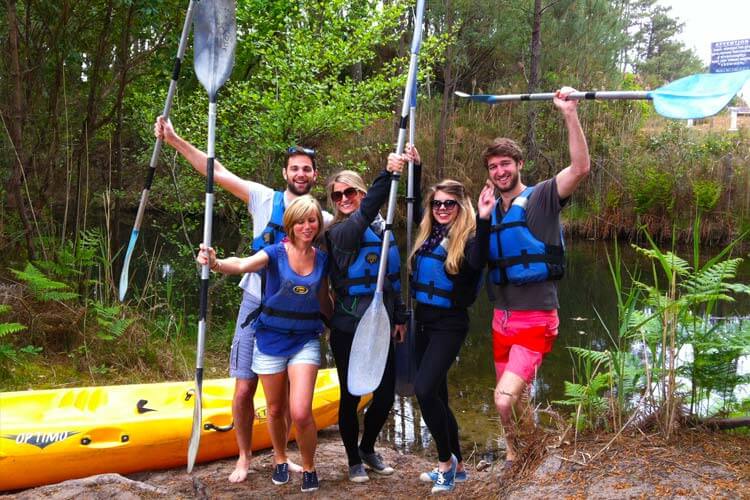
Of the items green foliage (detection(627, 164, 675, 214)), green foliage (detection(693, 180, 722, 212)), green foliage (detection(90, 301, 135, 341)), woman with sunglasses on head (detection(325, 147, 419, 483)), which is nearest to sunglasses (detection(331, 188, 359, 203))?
woman with sunglasses on head (detection(325, 147, 419, 483))

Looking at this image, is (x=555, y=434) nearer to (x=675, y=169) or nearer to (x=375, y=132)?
(x=675, y=169)

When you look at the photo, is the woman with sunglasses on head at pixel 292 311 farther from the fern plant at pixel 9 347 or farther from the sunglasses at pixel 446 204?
the fern plant at pixel 9 347

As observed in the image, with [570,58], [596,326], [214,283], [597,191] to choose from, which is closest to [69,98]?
[214,283]

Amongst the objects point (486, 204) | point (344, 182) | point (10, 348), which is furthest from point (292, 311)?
point (10, 348)

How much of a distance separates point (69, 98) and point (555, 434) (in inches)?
213

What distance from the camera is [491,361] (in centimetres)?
696

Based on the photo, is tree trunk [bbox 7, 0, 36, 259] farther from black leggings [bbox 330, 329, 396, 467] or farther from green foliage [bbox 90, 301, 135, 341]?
black leggings [bbox 330, 329, 396, 467]

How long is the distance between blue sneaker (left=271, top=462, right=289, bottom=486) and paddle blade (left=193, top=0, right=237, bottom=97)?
1.83 m

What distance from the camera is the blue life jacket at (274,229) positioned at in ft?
10.2

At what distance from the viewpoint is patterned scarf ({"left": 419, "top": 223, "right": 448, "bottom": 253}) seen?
2.97 metres

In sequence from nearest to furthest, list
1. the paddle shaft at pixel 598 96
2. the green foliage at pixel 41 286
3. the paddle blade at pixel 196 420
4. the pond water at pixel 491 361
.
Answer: the paddle shaft at pixel 598 96 → the paddle blade at pixel 196 420 → the green foliage at pixel 41 286 → the pond water at pixel 491 361

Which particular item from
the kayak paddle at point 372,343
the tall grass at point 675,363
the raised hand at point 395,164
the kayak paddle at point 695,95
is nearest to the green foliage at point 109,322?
the kayak paddle at point 372,343

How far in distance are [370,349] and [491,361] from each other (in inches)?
171

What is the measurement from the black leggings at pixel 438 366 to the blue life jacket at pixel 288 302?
493mm
